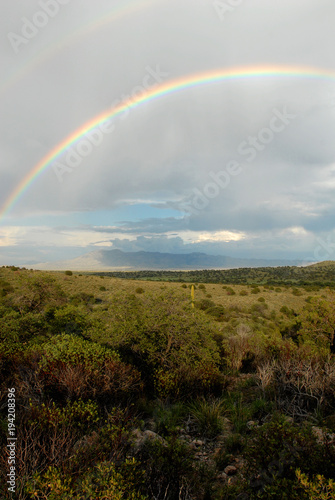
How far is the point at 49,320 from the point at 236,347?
40.5 feet

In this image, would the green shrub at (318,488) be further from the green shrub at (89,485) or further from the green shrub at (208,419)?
the green shrub at (208,419)

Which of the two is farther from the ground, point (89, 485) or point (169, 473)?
point (89, 485)

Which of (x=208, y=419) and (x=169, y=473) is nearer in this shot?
(x=169, y=473)

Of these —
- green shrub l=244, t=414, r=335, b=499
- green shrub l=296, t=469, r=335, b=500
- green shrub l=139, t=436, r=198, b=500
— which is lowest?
green shrub l=139, t=436, r=198, b=500

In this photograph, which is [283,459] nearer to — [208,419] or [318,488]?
[318,488]

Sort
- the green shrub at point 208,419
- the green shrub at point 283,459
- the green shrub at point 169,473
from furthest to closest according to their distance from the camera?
the green shrub at point 208,419, the green shrub at point 169,473, the green shrub at point 283,459

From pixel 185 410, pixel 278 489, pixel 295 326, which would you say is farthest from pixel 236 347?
pixel 278 489

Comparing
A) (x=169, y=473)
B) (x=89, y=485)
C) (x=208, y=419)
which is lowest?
(x=208, y=419)

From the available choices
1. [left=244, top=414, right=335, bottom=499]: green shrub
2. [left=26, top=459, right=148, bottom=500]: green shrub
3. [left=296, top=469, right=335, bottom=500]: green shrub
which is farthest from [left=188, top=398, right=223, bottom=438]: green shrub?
[left=296, top=469, right=335, bottom=500]: green shrub

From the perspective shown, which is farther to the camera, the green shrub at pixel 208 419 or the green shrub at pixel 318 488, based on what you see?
the green shrub at pixel 208 419

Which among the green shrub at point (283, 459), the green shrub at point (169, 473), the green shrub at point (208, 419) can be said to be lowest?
the green shrub at point (208, 419)

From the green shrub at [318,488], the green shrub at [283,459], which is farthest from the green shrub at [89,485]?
the green shrub at [318,488]

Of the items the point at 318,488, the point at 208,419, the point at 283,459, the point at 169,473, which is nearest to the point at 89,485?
the point at 169,473

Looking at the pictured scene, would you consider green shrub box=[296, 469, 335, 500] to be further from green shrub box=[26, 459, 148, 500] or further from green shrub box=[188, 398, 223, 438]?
green shrub box=[188, 398, 223, 438]
